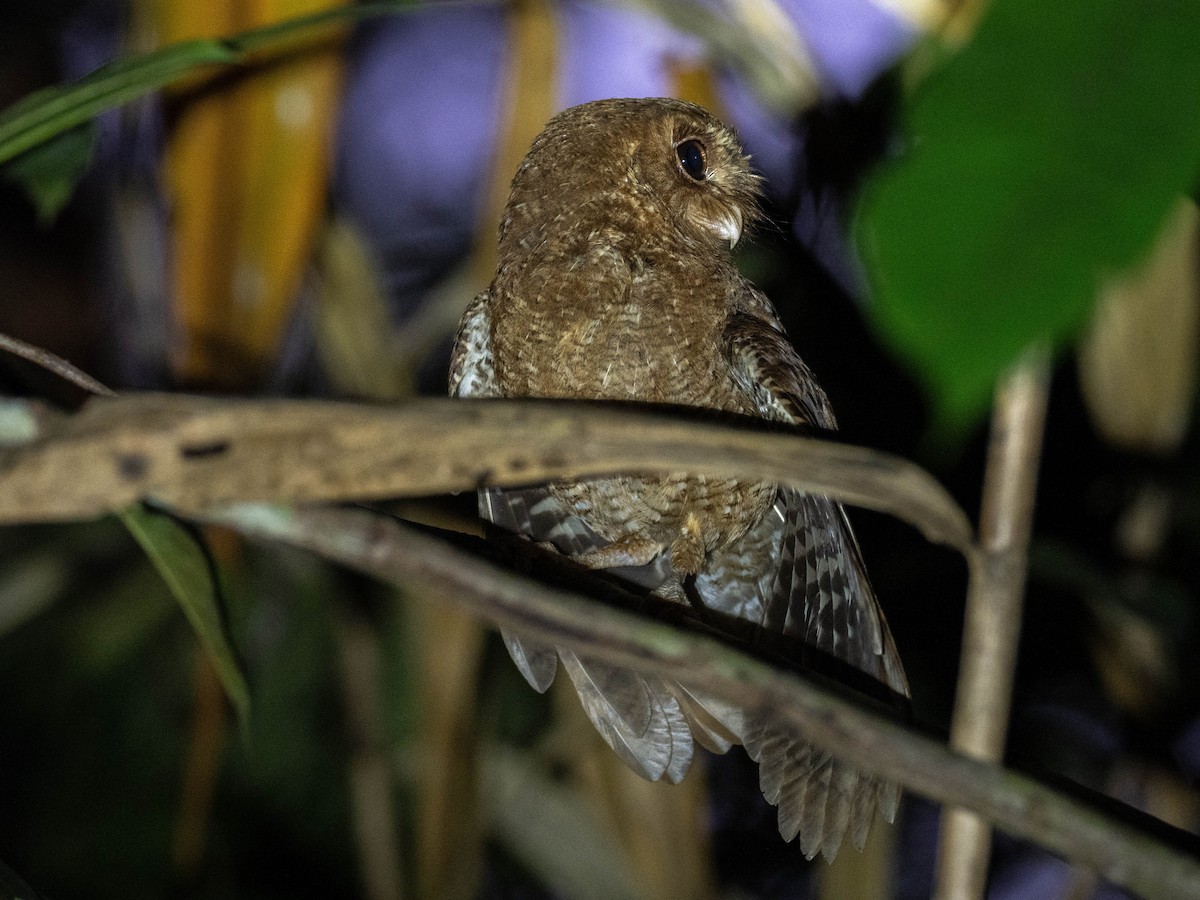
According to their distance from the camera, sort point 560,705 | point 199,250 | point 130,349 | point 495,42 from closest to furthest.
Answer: point 199,250 → point 560,705 → point 130,349 → point 495,42

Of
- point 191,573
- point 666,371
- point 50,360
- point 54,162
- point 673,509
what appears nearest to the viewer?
point 50,360

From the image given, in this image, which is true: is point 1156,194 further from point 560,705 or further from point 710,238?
point 560,705

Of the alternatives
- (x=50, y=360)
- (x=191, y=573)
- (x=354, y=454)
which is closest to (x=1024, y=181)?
(x=354, y=454)

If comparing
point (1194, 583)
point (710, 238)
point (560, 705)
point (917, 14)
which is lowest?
point (560, 705)

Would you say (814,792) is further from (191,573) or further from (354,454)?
(354,454)

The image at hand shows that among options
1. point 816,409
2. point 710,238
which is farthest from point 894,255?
point 710,238

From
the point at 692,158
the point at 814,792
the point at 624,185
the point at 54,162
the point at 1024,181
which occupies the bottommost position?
the point at 814,792
